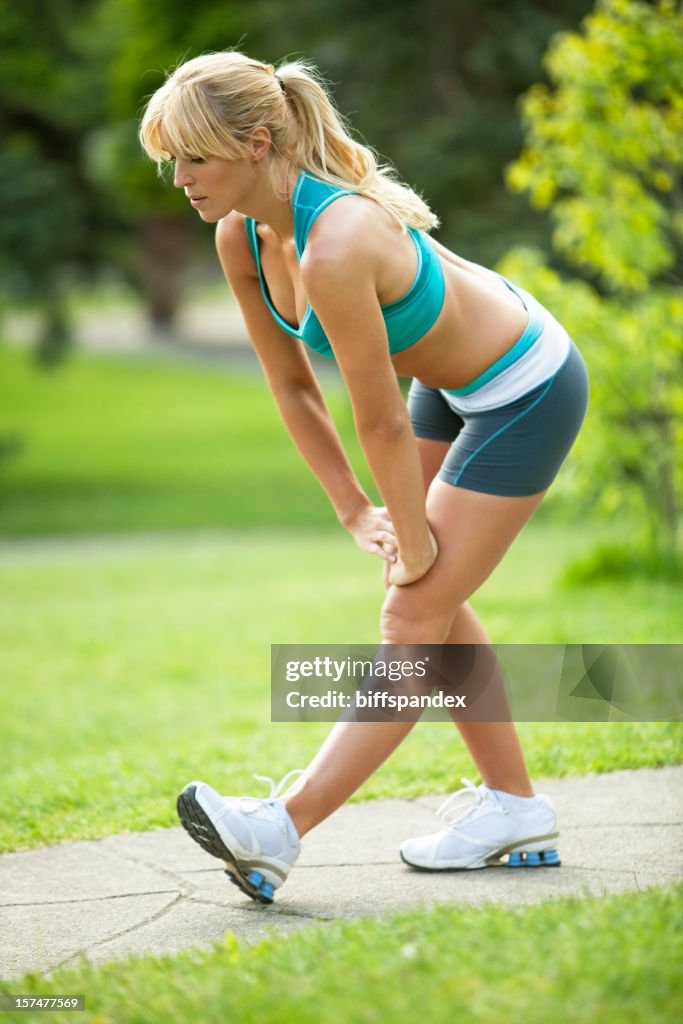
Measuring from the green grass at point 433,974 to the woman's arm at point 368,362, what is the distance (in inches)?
29.8

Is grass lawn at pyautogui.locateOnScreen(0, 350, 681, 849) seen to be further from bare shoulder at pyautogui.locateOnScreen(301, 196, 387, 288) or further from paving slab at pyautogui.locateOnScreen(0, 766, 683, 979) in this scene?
bare shoulder at pyautogui.locateOnScreen(301, 196, 387, 288)

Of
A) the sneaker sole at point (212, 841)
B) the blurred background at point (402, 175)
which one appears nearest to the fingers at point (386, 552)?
the sneaker sole at point (212, 841)

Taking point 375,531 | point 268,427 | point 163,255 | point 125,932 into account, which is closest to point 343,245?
point 375,531

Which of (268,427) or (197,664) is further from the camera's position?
(268,427)

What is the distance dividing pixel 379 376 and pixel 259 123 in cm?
54

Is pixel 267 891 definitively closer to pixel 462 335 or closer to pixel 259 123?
pixel 462 335

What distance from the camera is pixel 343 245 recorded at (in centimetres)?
220

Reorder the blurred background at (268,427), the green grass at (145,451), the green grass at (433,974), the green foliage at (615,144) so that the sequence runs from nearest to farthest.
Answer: the green grass at (433,974) → the blurred background at (268,427) → the green foliage at (615,144) → the green grass at (145,451)

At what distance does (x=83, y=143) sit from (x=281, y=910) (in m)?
20.8

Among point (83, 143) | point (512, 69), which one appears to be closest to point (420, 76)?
point (512, 69)

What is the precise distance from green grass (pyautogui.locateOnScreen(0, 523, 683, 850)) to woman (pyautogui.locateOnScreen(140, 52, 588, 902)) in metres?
0.85

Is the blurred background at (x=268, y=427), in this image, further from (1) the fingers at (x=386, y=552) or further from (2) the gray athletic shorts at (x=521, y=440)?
(2) the gray athletic shorts at (x=521, y=440)

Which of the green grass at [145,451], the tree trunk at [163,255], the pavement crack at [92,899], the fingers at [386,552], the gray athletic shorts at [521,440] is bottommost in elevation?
the green grass at [145,451]

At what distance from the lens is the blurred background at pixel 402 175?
7.25 metres
